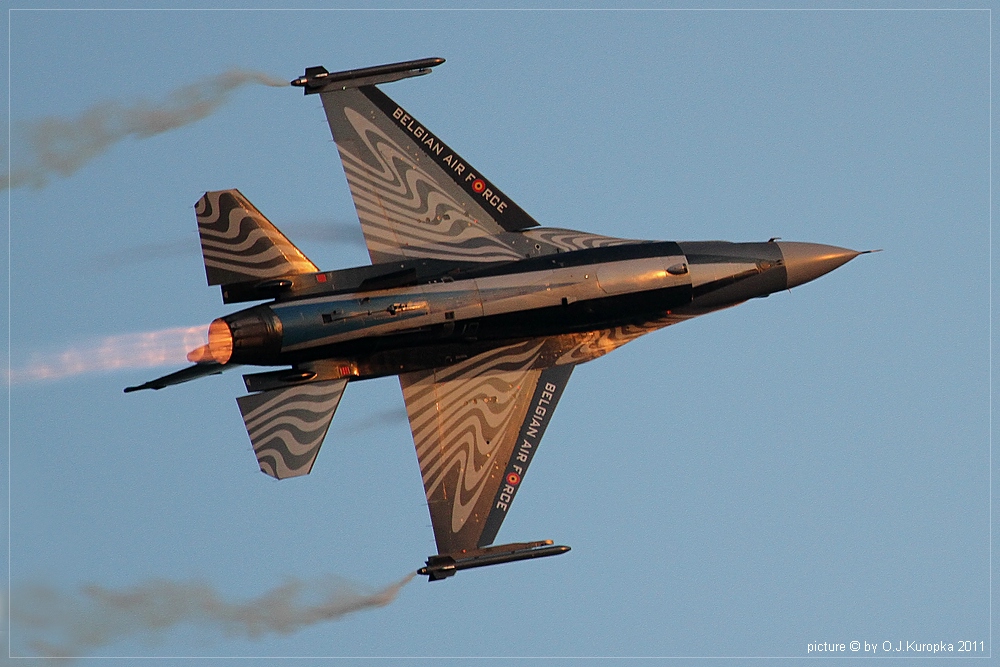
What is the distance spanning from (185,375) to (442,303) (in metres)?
4.15

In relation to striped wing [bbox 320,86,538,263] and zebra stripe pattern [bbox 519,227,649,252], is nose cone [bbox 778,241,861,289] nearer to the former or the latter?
zebra stripe pattern [bbox 519,227,649,252]

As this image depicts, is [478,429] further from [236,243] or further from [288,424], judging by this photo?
[236,243]

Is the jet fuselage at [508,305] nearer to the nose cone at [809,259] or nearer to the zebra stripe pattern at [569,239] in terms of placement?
the nose cone at [809,259]

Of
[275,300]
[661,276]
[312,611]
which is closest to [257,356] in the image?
[275,300]

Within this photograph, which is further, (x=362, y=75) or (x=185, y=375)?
(x=362, y=75)

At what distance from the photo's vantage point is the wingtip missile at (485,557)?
2797 cm

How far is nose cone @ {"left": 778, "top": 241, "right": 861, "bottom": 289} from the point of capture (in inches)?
1154

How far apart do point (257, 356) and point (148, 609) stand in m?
4.57

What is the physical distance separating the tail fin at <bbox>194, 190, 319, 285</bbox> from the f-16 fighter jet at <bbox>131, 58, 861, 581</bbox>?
0.02 m

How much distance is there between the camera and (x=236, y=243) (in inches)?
1080

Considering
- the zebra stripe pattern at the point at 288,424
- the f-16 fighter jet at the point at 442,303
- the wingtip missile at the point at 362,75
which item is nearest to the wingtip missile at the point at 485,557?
the f-16 fighter jet at the point at 442,303

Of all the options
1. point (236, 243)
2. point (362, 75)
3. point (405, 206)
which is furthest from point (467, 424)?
point (362, 75)

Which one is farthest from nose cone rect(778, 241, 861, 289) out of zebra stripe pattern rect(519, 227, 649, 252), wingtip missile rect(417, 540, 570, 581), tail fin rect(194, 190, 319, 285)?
tail fin rect(194, 190, 319, 285)

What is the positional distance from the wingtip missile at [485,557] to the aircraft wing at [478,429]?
7.5 inches
